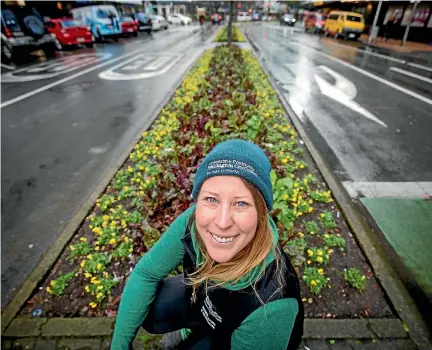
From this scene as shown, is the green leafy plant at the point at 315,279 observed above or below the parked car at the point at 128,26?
above

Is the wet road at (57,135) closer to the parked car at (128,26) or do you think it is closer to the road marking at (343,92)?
the road marking at (343,92)

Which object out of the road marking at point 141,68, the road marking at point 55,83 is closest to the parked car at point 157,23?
the road marking at point 141,68

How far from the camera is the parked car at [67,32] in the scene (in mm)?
17281

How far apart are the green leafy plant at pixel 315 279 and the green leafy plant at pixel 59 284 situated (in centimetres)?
240

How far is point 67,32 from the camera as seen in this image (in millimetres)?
17406

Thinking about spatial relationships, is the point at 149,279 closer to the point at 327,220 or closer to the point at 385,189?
the point at 327,220

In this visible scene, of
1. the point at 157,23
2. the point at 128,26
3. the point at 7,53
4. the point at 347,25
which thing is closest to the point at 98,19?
the point at 128,26

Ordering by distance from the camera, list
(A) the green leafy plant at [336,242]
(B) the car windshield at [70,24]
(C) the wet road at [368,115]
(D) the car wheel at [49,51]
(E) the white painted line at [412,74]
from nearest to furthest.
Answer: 1. (A) the green leafy plant at [336,242]
2. (C) the wet road at [368,115]
3. (E) the white painted line at [412,74]
4. (D) the car wheel at [49,51]
5. (B) the car windshield at [70,24]

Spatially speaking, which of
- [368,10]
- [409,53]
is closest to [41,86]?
[409,53]

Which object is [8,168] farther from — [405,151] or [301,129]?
[405,151]

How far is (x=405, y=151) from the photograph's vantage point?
559cm

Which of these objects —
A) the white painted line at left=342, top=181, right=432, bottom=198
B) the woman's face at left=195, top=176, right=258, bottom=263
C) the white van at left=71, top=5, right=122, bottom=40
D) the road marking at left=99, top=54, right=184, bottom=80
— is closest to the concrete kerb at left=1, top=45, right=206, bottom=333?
the woman's face at left=195, top=176, right=258, bottom=263

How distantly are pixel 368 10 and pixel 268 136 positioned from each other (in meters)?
33.4

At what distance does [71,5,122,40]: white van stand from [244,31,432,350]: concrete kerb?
22372 mm
